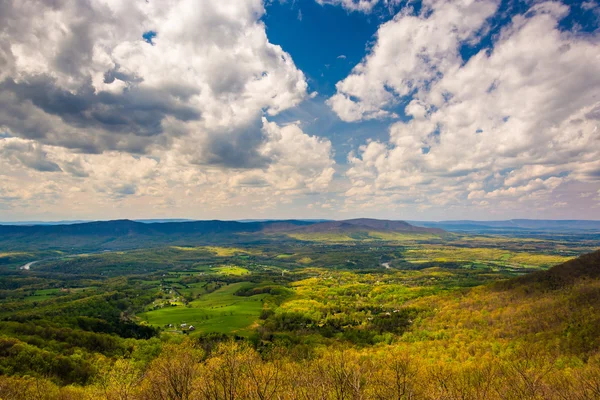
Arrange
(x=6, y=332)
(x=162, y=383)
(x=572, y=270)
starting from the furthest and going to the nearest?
1. (x=572, y=270)
2. (x=6, y=332)
3. (x=162, y=383)

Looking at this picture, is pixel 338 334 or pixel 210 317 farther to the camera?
pixel 210 317

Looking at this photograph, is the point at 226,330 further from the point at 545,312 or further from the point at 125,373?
the point at 545,312

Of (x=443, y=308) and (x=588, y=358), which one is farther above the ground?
(x=588, y=358)

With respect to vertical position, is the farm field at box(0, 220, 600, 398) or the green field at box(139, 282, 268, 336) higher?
the farm field at box(0, 220, 600, 398)

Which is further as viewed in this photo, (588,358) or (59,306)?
(59,306)

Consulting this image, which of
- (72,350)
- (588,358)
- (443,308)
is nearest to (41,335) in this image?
(72,350)

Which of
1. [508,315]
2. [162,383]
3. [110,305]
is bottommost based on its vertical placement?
[110,305]

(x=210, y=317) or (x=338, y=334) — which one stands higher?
(x=338, y=334)

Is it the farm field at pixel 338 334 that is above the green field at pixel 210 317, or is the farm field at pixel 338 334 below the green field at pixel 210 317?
above

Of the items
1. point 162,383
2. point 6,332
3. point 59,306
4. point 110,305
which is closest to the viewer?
point 162,383

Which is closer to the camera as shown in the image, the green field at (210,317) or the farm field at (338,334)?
the farm field at (338,334)

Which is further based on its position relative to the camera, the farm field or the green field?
the green field
